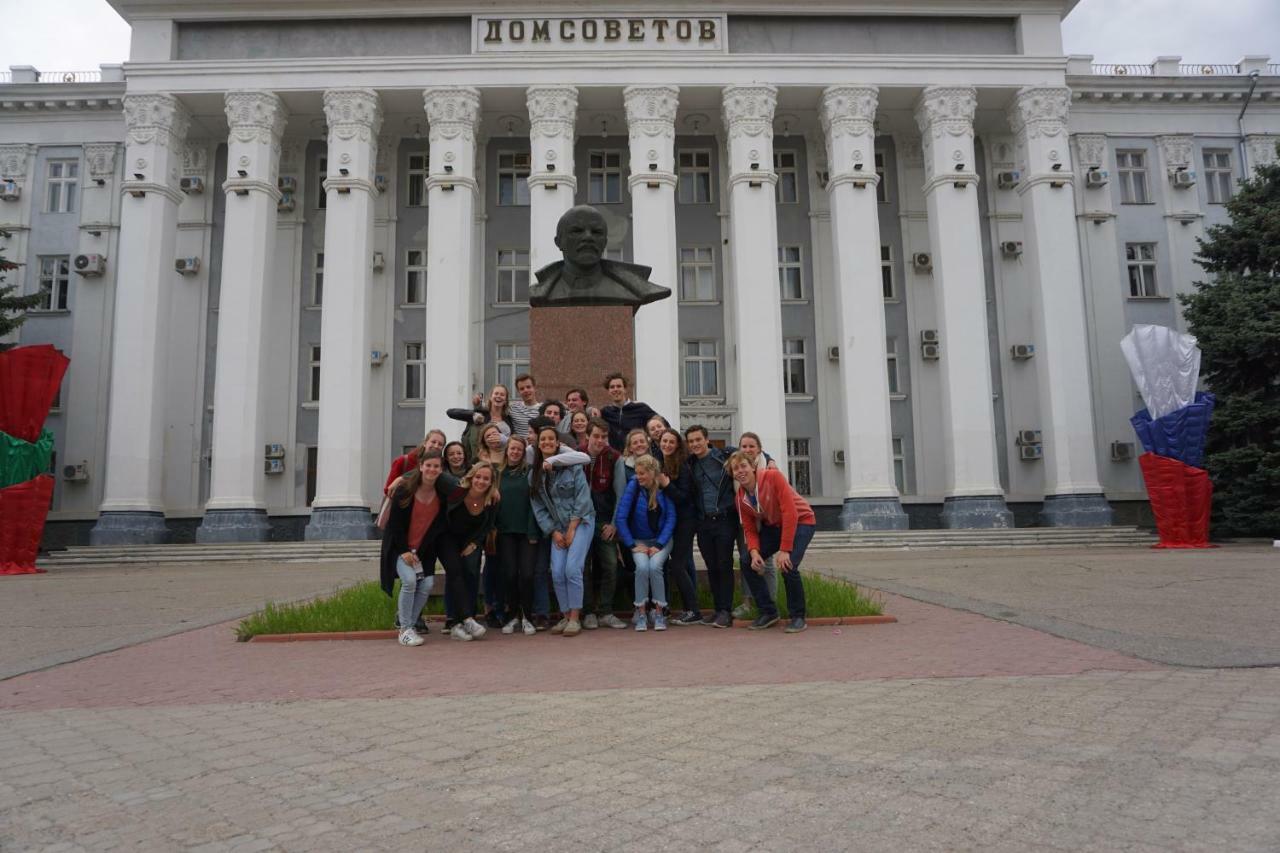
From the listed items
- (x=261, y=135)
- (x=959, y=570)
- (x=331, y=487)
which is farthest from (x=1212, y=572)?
(x=261, y=135)

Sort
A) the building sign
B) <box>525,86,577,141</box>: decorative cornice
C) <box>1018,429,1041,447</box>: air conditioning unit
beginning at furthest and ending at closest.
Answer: <box>1018,429,1041,447</box>: air conditioning unit
the building sign
<box>525,86,577,141</box>: decorative cornice

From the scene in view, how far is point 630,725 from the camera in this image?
168 inches

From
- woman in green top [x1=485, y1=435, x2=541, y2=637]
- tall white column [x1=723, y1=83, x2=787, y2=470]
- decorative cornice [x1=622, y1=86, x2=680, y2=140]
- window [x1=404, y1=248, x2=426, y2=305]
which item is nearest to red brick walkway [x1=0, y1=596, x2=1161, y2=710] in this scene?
woman in green top [x1=485, y1=435, x2=541, y2=637]

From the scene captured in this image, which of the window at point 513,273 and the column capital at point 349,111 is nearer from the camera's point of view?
the column capital at point 349,111

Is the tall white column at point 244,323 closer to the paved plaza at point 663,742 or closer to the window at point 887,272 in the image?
the paved plaza at point 663,742

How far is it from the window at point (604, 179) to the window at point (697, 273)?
10.1 ft

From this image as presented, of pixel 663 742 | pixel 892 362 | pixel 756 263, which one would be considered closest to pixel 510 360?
pixel 756 263

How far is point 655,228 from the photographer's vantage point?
84.9ft

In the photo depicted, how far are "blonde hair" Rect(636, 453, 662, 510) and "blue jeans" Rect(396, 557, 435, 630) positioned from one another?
6.67 ft

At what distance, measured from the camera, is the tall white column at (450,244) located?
82.8ft

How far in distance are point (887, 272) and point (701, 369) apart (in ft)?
23.6

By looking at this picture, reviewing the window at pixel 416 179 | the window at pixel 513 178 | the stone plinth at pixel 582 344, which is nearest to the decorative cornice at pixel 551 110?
the window at pixel 513 178

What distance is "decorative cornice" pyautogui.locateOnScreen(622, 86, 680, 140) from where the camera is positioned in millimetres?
26344

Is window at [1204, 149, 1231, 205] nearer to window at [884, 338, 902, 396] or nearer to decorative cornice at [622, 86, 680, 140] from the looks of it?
window at [884, 338, 902, 396]
